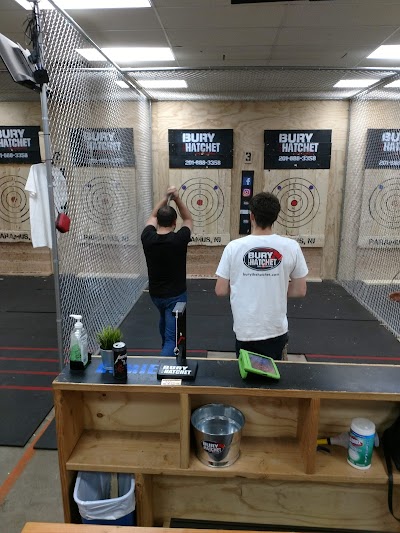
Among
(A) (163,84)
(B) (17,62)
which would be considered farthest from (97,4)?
(A) (163,84)

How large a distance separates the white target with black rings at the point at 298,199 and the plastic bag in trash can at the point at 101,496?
4994 mm

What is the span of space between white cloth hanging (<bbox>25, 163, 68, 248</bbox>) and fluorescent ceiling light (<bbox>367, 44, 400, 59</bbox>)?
10.7 ft

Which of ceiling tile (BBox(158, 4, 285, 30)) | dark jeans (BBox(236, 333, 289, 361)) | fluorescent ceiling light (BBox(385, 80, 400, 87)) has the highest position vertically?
ceiling tile (BBox(158, 4, 285, 30))

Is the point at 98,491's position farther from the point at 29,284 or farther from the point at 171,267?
the point at 29,284

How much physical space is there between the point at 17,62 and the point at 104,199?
7.29 feet

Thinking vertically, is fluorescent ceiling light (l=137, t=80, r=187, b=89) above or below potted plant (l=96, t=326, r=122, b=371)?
above

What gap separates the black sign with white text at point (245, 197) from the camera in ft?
20.3

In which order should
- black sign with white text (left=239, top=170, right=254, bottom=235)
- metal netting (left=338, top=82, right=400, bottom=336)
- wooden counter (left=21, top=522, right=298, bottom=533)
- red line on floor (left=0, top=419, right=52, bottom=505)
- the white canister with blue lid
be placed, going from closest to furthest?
wooden counter (left=21, top=522, right=298, bottom=533), the white canister with blue lid, red line on floor (left=0, top=419, right=52, bottom=505), metal netting (left=338, top=82, right=400, bottom=336), black sign with white text (left=239, top=170, right=254, bottom=235)

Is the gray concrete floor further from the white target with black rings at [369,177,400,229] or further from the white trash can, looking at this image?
the white target with black rings at [369,177,400,229]

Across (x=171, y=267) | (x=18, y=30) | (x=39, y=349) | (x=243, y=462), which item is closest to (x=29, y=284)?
(x=39, y=349)

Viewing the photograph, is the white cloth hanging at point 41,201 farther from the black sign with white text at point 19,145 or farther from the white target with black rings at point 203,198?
the black sign with white text at point 19,145

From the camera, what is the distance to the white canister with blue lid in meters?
1.55

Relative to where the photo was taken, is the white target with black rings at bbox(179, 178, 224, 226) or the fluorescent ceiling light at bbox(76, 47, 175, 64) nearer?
the fluorescent ceiling light at bbox(76, 47, 175, 64)

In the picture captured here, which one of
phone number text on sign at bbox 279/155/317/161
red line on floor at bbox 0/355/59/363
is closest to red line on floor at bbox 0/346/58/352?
red line on floor at bbox 0/355/59/363
